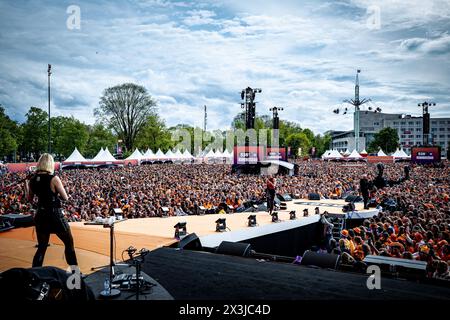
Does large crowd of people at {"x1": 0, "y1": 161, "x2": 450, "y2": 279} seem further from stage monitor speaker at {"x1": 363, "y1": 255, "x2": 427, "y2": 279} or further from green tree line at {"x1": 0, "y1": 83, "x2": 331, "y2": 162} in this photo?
green tree line at {"x1": 0, "y1": 83, "x2": 331, "y2": 162}

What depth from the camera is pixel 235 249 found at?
621 centimetres

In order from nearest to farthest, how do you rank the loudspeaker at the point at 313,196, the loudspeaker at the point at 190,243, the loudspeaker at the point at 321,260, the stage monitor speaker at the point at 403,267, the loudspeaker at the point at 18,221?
1. the stage monitor speaker at the point at 403,267
2. the loudspeaker at the point at 321,260
3. the loudspeaker at the point at 190,243
4. the loudspeaker at the point at 18,221
5. the loudspeaker at the point at 313,196

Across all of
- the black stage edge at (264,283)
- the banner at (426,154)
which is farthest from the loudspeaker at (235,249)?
the banner at (426,154)

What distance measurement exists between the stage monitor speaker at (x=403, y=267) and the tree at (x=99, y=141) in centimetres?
6362

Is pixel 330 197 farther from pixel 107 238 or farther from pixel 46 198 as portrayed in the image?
pixel 46 198

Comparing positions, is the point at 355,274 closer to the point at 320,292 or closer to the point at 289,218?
the point at 320,292

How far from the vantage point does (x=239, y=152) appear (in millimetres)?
35688

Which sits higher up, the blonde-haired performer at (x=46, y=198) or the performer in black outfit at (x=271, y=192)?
the blonde-haired performer at (x=46, y=198)

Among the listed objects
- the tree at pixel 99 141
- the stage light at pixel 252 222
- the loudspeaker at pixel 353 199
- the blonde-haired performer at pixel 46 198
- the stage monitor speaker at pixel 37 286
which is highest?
the tree at pixel 99 141

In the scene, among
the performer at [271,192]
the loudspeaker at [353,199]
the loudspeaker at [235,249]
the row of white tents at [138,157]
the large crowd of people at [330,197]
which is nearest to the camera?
the loudspeaker at [235,249]

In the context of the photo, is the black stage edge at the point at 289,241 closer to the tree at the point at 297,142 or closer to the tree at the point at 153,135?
the tree at the point at 153,135

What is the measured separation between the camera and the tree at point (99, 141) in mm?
64375
